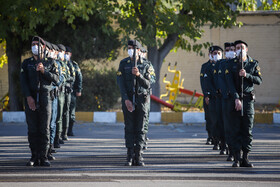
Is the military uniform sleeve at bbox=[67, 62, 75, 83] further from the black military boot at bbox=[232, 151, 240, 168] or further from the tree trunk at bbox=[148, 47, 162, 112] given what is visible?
the tree trunk at bbox=[148, 47, 162, 112]

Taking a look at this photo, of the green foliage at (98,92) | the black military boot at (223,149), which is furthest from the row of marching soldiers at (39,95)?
the green foliage at (98,92)

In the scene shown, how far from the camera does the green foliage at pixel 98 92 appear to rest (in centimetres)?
1956

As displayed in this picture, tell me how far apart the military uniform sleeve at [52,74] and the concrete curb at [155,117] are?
9.38 meters

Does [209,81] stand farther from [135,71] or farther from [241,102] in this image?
[135,71]

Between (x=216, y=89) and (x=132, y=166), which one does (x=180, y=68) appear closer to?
(x=216, y=89)

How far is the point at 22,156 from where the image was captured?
10070mm

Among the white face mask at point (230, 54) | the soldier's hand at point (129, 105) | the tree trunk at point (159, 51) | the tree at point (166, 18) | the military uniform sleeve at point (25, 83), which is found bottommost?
the soldier's hand at point (129, 105)

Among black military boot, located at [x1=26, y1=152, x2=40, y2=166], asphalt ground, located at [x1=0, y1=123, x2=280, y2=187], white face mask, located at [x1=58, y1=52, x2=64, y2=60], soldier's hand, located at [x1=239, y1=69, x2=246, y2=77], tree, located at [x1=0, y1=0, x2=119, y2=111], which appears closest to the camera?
asphalt ground, located at [x1=0, y1=123, x2=280, y2=187]

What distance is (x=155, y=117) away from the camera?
18344mm

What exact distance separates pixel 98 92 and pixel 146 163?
1086 cm

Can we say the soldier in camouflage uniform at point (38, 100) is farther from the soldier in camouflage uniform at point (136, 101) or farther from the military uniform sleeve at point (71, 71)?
the military uniform sleeve at point (71, 71)

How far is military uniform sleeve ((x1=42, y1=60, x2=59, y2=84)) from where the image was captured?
28.5 ft

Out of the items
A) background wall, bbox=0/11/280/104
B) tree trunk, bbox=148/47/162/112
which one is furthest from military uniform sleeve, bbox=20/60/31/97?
background wall, bbox=0/11/280/104

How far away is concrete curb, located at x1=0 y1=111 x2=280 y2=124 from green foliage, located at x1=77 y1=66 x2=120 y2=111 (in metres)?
1.17
